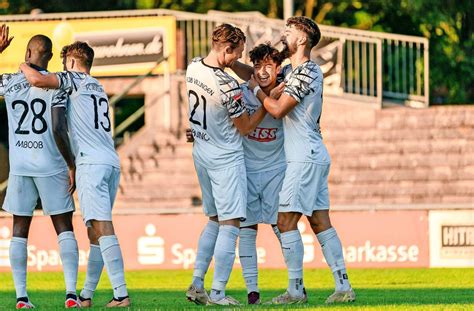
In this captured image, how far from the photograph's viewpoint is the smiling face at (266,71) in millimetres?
12766

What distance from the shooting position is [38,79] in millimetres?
12242

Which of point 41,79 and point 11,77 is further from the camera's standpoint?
point 11,77

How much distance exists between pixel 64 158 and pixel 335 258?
2.45m

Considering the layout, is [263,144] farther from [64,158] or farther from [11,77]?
[11,77]

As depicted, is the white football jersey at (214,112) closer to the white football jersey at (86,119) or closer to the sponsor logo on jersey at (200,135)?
the sponsor logo on jersey at (200,135)

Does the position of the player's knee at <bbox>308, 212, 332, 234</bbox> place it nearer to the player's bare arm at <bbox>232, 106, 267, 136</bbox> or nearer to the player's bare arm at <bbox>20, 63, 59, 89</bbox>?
the player's bare arm at <bbox>232, 106, 267, 136</bbox>

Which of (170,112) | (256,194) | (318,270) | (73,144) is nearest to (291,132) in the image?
(256,194)

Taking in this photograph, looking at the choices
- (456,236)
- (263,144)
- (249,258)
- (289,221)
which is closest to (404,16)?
(456,236)

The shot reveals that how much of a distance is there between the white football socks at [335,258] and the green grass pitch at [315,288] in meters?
0.23

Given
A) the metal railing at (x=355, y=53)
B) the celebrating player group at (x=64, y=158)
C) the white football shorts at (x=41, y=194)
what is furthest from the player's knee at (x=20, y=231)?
the metal railing at (x=355, y=53)

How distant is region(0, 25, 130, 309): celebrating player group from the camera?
40.3 feet

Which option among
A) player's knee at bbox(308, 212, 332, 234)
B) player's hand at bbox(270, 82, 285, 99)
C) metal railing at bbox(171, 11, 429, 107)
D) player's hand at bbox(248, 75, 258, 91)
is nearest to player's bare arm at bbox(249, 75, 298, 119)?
player's hand at bbox(270, 82, 285, 99)

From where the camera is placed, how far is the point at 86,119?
12422mm

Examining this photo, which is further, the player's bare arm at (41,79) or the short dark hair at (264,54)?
the short dark hair at (264,54)
